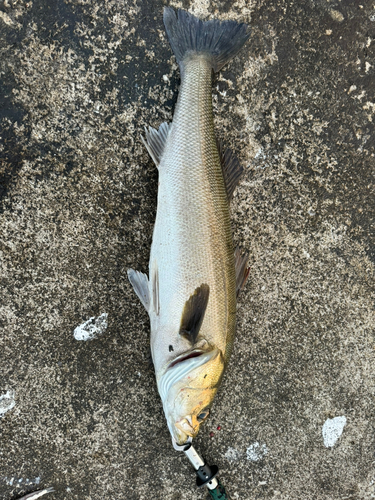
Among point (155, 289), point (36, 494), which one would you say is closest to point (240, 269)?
point (155, 289)

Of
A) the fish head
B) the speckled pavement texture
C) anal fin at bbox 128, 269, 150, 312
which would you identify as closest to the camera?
the fish head

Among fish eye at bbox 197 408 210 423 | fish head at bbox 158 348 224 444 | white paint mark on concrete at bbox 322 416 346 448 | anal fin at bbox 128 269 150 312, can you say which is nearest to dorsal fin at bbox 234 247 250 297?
fish head at bbox 158 348 224 444

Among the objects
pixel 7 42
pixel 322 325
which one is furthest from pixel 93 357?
pixel 7 42

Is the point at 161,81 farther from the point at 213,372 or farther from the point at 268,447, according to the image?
the point at 268,447

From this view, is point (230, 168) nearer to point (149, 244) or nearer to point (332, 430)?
point (149, 244)

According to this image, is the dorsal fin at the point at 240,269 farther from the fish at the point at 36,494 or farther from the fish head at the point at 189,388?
the fish at the point at 36,494

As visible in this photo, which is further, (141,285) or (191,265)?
(141,285)

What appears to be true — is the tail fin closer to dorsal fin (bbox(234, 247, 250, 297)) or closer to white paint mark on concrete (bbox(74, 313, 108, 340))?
dorsal fin (bbox(234, 247, 250, 297))
